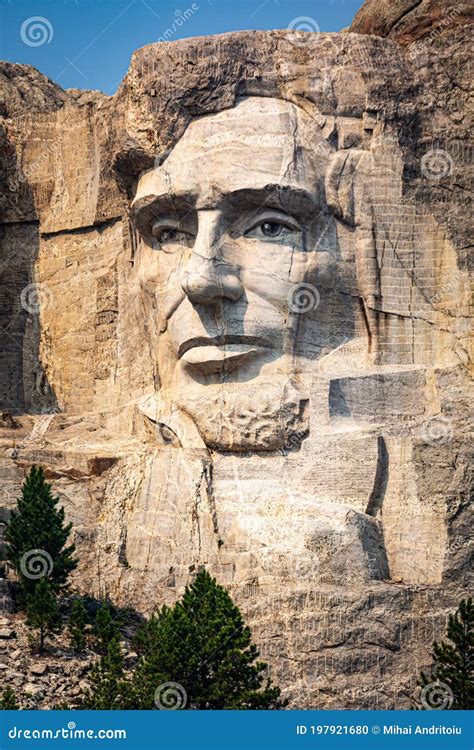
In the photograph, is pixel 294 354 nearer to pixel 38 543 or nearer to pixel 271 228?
pixel 271 228

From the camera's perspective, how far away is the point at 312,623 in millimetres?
30453

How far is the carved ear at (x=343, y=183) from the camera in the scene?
3303 centimetres

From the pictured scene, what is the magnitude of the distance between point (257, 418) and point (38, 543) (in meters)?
3.14

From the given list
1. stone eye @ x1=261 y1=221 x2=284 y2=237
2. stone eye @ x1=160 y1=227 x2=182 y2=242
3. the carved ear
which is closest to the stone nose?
stone eye @ x1=261 y1=221 x2=284 y2=237

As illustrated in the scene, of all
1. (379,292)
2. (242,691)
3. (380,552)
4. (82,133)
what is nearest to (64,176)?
(82,133)

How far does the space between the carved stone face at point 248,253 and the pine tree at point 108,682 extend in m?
4.13

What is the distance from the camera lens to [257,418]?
32219 mm

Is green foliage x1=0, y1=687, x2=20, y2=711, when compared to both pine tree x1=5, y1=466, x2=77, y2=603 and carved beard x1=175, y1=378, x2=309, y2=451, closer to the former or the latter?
pine tree x1=5, y1=466, x2=77, y2=603

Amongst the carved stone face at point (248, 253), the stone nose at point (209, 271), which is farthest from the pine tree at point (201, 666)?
the stone nose at point (209, 271)

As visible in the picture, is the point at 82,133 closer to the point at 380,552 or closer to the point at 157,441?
the point at 157,441

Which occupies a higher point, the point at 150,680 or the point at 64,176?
the point at 64,176

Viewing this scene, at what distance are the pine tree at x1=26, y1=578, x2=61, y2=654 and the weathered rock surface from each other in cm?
138

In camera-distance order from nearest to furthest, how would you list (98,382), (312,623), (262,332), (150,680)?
1. (150,680)
2. (312,623)
3. (262,332)
4. (98,382)

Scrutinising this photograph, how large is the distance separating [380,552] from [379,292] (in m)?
3.42
